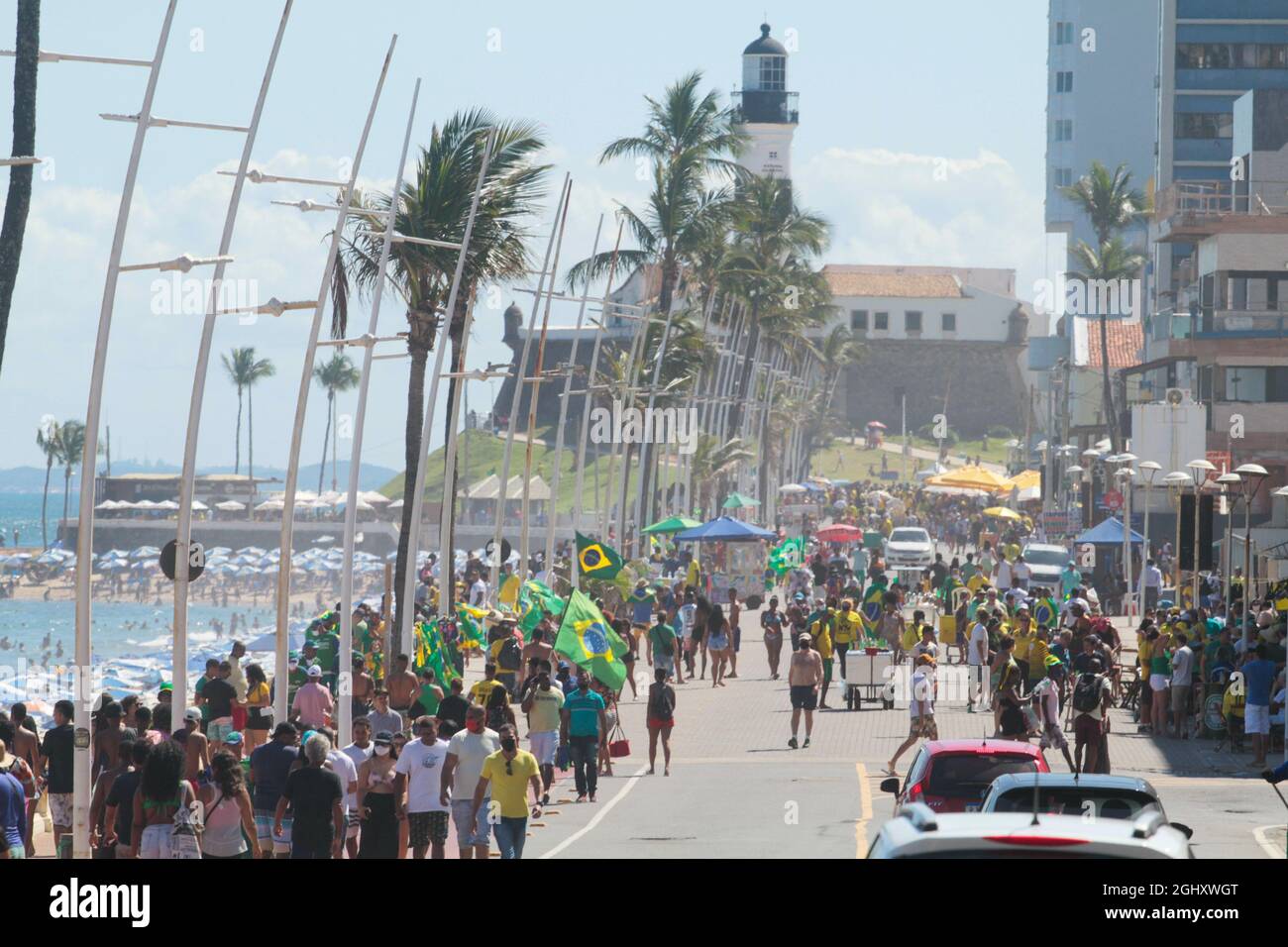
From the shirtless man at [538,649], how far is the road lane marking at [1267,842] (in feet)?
30.2

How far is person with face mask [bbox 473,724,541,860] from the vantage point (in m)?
15.2

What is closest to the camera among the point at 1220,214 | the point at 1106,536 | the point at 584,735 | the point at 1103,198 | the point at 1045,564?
the point at 584,735

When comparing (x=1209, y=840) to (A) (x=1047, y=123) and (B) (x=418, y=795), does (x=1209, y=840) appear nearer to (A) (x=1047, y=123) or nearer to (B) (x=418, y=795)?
(B) (x=418, y=795)

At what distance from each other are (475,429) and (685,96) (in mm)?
96572

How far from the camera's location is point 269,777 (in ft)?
48.4

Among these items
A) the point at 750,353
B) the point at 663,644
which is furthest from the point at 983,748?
the point at 750,353

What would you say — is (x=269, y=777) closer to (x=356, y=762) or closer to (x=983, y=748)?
(x=356, y=762)

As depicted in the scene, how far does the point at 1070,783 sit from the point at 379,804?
221 inches

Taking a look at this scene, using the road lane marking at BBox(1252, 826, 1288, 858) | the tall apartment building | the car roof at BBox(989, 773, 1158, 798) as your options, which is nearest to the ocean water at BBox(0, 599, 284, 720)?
the road lane marking at BBox(1252, 826, 1288, 858)

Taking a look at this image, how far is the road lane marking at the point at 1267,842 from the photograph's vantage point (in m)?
16.4

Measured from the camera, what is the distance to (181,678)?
1898 cm

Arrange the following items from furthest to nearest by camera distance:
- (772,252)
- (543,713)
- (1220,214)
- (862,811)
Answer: (772,252)
(1220,214)
(543,713)
(862,811)

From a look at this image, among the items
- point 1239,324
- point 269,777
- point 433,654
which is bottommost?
point 269,777
